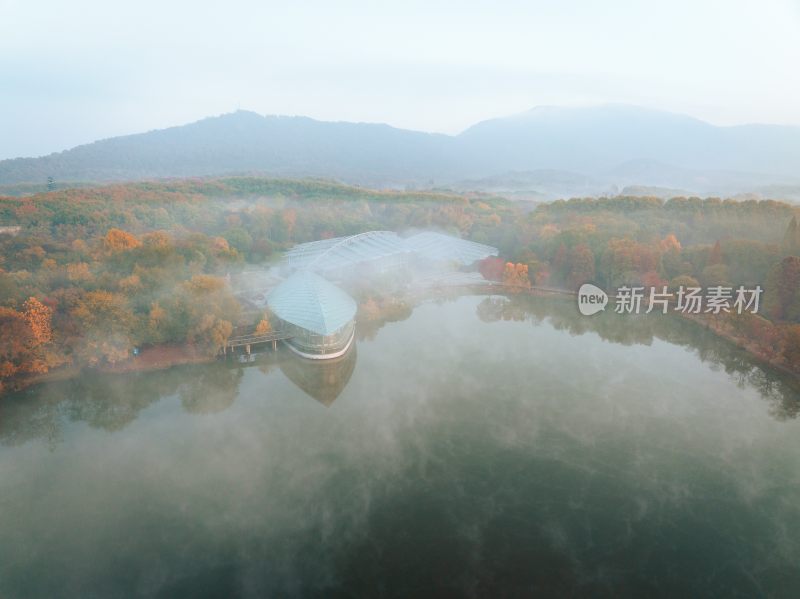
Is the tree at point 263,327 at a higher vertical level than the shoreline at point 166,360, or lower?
higher

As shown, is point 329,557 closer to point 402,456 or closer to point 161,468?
point 402,456

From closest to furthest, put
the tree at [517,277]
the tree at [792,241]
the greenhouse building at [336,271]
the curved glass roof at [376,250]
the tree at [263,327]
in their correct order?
the greenhouse building at [336,271], the tree at [263,327], the tree at [792,241], the tree at [517,277], the curved glass roof at [376,250]

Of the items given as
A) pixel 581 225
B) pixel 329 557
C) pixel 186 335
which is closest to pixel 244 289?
pixel 186 335

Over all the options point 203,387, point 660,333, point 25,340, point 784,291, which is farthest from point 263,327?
point 784,291

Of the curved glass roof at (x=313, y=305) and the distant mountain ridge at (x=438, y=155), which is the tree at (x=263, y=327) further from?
the distant mountain ridge at (x=438, y=155)

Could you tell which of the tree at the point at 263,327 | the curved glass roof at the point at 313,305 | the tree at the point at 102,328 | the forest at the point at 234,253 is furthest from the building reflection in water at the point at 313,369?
the tree at the point at 102,328

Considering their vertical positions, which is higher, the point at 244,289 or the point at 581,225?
the point at 581,225

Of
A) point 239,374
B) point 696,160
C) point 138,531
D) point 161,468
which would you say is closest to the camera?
point 138,531

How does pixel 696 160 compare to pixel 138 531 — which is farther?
pixel 696 160

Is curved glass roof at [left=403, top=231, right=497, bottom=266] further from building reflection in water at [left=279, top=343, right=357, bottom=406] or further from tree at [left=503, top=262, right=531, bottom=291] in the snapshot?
building reflection in water at [left=279, top=343, right=357, bottom=406]
